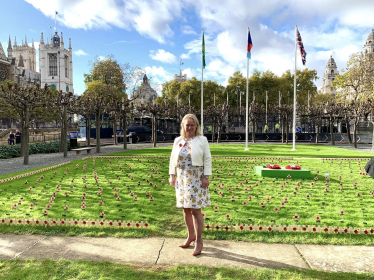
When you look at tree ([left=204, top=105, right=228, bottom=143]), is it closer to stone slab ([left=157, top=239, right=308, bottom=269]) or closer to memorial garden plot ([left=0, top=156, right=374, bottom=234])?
memorial garden plot ([left=0, top=156, right=374, bottom=234])

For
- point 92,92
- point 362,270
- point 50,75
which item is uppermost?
point 50,75

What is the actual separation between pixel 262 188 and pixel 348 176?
4334 mm

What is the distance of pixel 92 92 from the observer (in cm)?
4778


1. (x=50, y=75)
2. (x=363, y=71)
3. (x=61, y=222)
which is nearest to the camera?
(x=61, y=222)

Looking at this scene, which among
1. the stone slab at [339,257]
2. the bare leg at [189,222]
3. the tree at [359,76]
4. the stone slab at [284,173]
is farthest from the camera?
the tree at [359,76]

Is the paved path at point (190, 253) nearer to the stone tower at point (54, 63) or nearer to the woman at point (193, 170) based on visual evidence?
the woman at point (193, 170)

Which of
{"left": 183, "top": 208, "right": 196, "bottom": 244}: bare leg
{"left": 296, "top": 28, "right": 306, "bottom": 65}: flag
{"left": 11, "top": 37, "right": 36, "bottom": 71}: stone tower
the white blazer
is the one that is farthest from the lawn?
Result: {"left": 11, "top": 37, "right": 36, "bottom": 71}: stone tower

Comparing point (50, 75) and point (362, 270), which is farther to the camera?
point (50, 75)

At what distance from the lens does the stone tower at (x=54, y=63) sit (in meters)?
127

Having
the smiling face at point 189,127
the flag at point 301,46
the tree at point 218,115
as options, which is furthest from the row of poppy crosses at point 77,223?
the tree at point 218,115

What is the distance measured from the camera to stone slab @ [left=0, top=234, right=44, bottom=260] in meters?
4.27

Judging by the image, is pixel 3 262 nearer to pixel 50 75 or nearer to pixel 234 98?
pixel 234 98

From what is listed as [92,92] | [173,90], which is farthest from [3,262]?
[173,90]

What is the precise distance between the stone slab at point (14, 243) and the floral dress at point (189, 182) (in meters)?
2.55
